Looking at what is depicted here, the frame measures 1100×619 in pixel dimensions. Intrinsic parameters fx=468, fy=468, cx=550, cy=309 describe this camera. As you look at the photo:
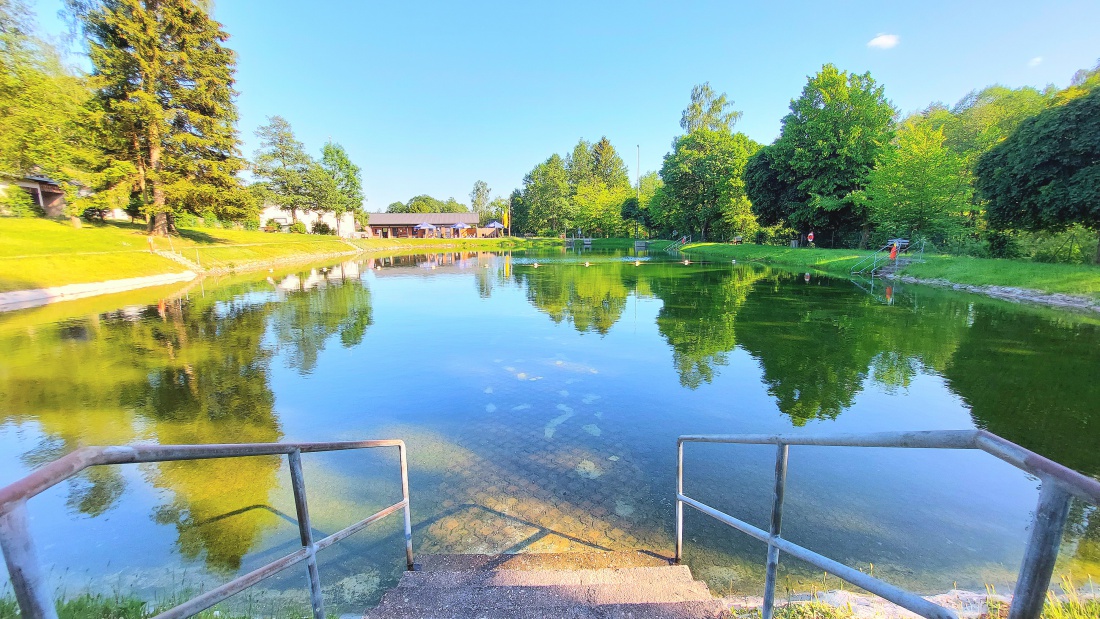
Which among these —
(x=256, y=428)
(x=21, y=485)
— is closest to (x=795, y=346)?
(x=256, y=428)

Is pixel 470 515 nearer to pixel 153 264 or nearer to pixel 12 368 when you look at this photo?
pixel 12 368

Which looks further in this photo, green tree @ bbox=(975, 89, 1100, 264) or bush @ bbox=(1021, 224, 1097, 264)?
bush @ bbox=(1021, 224, 1097, 264)

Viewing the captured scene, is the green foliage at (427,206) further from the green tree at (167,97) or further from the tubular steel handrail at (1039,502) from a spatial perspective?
the tubular steel handrail at (1039,502)

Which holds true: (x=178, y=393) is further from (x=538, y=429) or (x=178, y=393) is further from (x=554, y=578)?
(x=554, y=578)

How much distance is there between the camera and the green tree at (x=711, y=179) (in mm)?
56656

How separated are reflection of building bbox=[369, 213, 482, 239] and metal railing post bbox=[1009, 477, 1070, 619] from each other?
97.1 m

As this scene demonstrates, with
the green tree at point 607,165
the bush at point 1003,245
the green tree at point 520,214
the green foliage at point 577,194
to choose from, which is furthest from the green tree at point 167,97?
the green tree at point 607,165

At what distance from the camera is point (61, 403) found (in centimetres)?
886

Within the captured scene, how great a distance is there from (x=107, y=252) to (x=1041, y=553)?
1482 inches

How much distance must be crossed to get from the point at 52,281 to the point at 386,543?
27.0 meters

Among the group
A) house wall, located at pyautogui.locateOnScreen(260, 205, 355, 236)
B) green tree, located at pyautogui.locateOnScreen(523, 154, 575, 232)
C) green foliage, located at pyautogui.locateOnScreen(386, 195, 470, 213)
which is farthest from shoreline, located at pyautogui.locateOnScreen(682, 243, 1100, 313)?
green foliage, located at pyautogui.locateOnScreen(386, 195, 470, 213)

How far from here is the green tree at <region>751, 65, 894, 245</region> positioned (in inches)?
1516

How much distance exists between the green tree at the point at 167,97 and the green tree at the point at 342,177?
37.5m

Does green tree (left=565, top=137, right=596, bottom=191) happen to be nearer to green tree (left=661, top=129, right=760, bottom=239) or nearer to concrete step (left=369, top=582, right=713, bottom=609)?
green tree (left=661, top=129, right=760, bottom=239)
